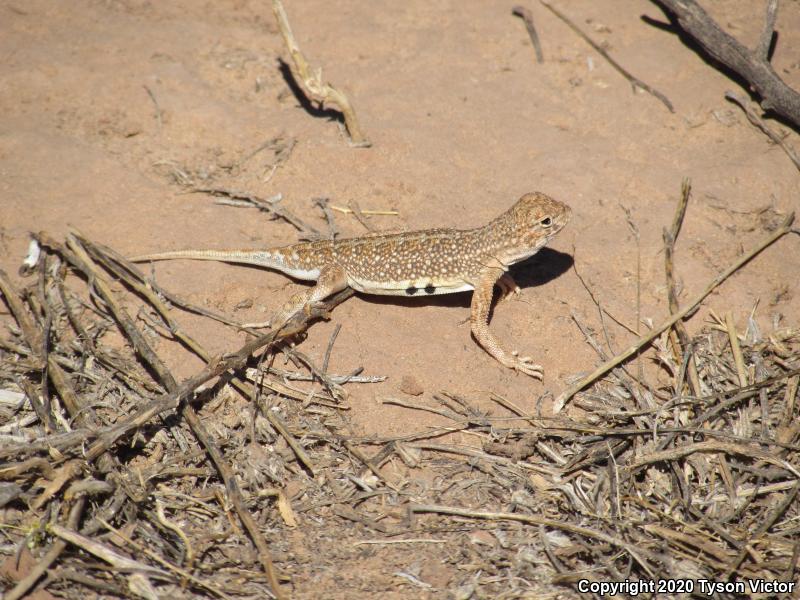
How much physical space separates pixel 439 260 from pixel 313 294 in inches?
43.5

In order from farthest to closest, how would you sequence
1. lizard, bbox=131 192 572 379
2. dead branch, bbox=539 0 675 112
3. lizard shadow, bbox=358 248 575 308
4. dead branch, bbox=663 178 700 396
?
dead branch, bbox=539 0 675 112, lizard shadow, bbox=358 248 575 308, lizard, bbox=131 192 572 379, dead branch, bbox=663 178 700 396

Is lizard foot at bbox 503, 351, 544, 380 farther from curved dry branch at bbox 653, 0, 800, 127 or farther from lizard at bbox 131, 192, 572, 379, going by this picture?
curved dry branch at bbox 653, 0, 800, 127

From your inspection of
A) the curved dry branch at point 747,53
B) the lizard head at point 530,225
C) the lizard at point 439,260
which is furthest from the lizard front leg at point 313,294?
the curved dry branch at point 747,53

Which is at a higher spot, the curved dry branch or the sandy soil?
the curved dry branch

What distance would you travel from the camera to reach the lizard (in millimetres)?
5738

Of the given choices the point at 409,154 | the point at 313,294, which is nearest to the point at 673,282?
the point at 409,154

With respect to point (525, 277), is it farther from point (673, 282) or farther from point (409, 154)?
point (409, 154)

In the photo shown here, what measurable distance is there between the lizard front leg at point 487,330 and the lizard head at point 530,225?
0.21 m

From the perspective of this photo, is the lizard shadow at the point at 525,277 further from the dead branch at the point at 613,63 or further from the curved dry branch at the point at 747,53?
the curved dry branch at the point at 747,53

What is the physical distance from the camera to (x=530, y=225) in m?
5.72

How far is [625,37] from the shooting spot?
842cm

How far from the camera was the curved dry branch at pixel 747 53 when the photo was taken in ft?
23.8

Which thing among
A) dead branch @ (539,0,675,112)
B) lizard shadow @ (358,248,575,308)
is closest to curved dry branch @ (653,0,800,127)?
dead branch @ (539,0,675,112)

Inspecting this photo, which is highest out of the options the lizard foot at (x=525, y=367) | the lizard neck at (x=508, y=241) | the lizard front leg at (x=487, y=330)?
the lizard neck at (x=508, y=241)
